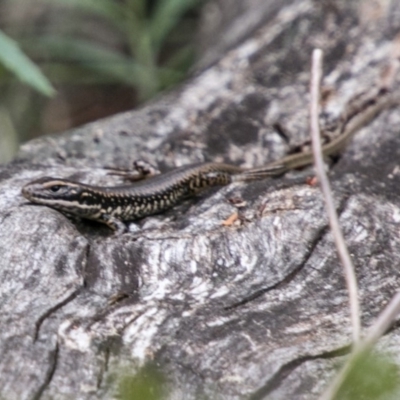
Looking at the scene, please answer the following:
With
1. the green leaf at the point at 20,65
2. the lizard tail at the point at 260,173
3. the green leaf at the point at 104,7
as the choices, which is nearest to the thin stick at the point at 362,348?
the lizard tail at the point at 260,173

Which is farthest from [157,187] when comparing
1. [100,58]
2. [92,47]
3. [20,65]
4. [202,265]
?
[92,47]

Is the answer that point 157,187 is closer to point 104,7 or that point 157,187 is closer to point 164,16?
point 104,7

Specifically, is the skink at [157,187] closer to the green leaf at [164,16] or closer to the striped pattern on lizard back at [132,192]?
the striped pattern on lizard back at [132,192]

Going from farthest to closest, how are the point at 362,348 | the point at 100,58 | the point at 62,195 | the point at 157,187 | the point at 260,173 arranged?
the point at 100,58, the point at 260,173, the point at 157,187, the point at 62,195, the point at 362,348

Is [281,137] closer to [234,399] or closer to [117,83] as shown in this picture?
[234,399]

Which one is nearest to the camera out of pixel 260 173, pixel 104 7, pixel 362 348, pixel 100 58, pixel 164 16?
pixel 362 348

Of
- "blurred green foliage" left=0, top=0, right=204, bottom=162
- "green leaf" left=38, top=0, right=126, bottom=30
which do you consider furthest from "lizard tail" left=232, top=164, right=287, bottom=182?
"green leaf" left=38, top=0, right=126, bottom=30

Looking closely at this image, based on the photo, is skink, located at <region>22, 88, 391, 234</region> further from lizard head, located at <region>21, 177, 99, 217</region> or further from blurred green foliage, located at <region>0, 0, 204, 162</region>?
blurred green foliage, located at <region>0, 0, 204, 162</region>
